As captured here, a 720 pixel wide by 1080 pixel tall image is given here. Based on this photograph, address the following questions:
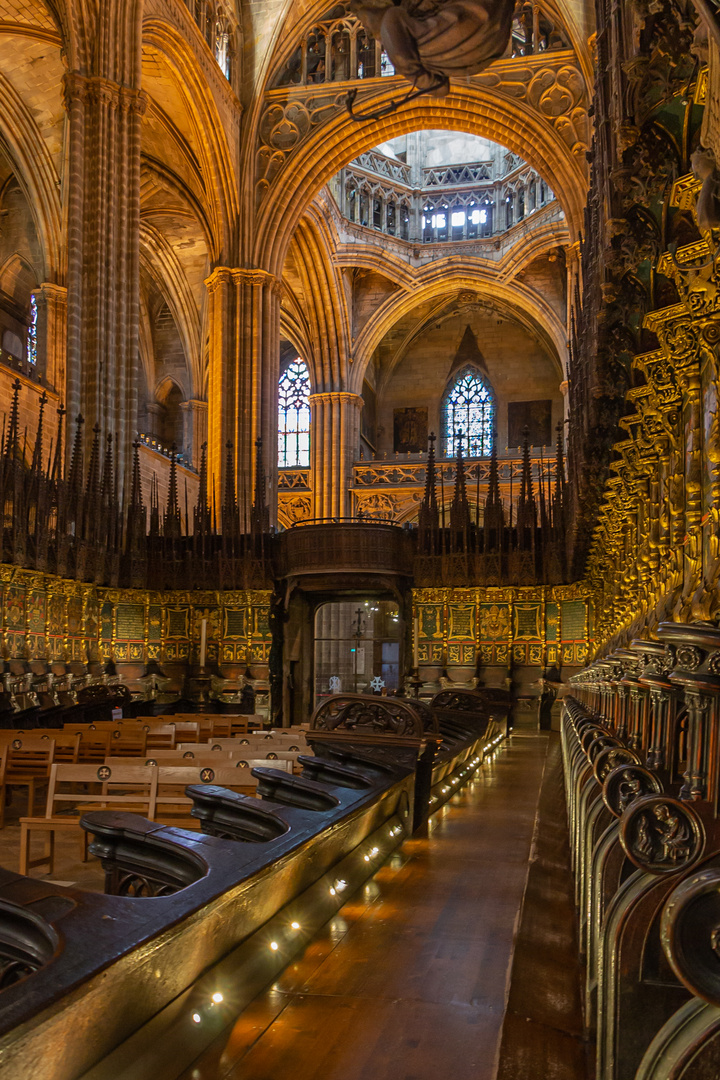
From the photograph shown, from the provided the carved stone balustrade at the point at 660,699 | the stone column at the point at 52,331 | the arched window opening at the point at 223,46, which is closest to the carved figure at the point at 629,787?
the carved stone balustrade at the point at 660,699

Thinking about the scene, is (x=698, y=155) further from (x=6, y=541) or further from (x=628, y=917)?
(x=6, y=541)

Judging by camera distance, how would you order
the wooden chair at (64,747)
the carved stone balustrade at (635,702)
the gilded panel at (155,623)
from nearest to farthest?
the carved stone balustrade at (635,702)
the wooden chair at (64,747)
the gilded panel at (155,623)

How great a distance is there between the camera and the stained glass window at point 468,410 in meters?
32.7

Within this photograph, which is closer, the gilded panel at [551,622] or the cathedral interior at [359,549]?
the cathedral interior at [359,549]

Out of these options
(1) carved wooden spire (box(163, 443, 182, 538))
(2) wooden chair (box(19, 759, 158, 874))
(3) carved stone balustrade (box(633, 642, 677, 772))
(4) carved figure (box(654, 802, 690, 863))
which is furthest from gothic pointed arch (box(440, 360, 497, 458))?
(4) carved figure (box(654, 802, 690, 863))

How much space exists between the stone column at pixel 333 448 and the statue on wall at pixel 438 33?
464 inches

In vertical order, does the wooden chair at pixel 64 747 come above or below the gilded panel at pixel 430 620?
below

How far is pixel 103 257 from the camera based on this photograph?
1483 centimetres

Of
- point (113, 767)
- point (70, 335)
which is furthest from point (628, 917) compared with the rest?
point (70, 335)

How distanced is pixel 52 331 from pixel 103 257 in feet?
19.6

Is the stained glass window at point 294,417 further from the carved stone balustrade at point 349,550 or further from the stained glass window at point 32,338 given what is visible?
the carved stone balustrade at point 349,550

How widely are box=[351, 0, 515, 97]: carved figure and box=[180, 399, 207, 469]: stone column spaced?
13.6m

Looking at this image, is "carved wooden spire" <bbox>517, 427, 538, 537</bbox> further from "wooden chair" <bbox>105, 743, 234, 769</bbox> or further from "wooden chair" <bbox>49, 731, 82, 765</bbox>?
"wooden chair" <bbox>105, 743, 234, 769</bbox>

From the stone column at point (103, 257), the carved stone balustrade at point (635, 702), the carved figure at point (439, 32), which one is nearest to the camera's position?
the carved stone balustrade at point (635, 702)
